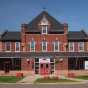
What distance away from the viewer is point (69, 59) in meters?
71.2

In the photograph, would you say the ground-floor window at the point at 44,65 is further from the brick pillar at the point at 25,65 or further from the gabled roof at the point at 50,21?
the gabled roof at the point at 50,21

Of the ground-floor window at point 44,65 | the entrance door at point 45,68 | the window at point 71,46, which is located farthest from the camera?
the window at point 71,46

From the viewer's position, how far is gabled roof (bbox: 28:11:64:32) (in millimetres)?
71931

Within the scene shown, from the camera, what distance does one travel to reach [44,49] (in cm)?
7206

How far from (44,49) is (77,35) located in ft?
25.0

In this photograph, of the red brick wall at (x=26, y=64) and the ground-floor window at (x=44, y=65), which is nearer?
the red brick wall at (x=26, y=64)

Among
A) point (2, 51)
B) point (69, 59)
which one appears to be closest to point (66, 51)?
point (69, 59)

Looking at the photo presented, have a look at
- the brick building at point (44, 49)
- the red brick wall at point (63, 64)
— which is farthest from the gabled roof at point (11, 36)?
the red brick wall at point (63, 64)

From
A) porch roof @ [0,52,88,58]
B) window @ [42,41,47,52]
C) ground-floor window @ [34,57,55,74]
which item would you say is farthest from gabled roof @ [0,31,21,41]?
ground-floor window @ [34,57,55,74]

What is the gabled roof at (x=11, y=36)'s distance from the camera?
73750mm

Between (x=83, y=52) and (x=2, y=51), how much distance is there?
47.2ft

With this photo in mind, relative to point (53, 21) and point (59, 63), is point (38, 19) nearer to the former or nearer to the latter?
point (53, 21)

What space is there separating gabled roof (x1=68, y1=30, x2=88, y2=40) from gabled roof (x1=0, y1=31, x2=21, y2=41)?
953 centimetres

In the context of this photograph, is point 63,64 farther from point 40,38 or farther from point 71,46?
point 40,38
